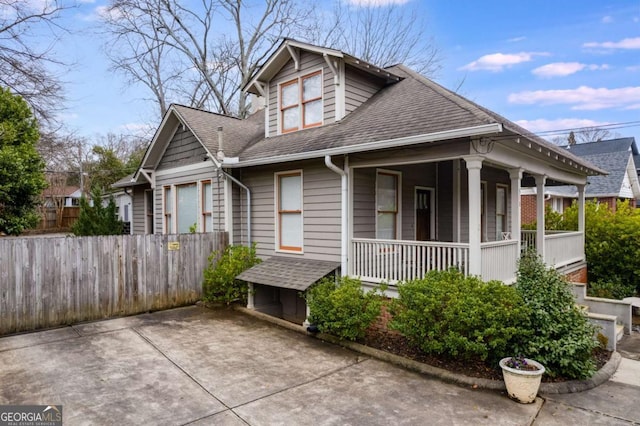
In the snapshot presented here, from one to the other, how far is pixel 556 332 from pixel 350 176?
13.2 feet

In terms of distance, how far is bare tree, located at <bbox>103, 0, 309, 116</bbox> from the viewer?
22.0 m

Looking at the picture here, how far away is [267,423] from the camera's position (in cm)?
380

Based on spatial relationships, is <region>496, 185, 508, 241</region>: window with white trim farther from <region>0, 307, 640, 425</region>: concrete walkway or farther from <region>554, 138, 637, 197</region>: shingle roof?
<region>554, 138, 637, 197</region>: shingle roof

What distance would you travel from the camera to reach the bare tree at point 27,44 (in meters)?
11.7

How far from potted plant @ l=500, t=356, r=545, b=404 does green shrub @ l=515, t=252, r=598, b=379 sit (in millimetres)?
451

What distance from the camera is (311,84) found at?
8.80 metres

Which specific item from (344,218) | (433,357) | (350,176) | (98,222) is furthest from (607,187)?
(98,222)

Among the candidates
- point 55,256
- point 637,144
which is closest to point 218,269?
point 55,256

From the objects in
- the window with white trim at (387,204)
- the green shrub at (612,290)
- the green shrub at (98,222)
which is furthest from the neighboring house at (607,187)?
the green shrub at (98,222)

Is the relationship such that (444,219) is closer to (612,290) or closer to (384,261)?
(384,261)

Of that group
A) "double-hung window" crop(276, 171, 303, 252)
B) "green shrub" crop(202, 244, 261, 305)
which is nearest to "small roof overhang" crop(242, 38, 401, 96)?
"double-hung window" crop(276, 171, 303, 252)

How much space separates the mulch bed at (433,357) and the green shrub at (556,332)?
25 cm

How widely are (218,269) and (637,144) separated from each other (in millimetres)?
41634

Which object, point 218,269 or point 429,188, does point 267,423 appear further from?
point 429,188
